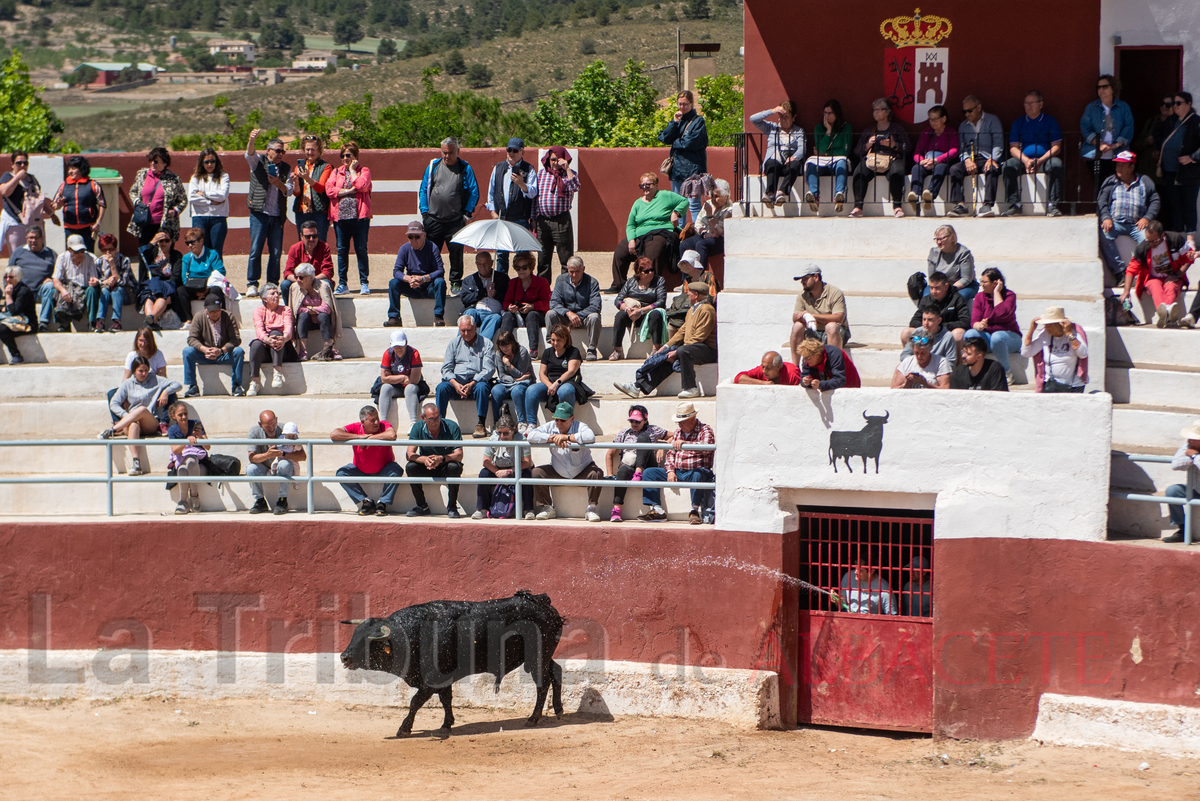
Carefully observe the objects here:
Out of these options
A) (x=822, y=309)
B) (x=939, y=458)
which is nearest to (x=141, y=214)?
(x=822, y=309)

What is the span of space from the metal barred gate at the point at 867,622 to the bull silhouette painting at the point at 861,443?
598 mm

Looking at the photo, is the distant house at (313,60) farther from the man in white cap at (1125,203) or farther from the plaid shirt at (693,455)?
the plaid shirt at (693,455)

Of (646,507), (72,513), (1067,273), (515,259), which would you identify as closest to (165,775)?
(72,513)

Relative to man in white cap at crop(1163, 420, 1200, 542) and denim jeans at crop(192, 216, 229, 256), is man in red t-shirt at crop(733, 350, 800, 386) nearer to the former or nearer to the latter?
man in white cap at crop(1163, 420, 1200, 542)

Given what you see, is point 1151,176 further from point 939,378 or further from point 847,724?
point 847,724

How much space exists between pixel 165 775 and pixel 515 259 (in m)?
7.37

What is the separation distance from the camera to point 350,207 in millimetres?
17781

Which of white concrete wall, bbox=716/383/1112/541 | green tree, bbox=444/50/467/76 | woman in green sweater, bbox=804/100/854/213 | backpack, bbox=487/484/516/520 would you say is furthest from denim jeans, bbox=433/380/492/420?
green tree, bbox=444/50/467/76

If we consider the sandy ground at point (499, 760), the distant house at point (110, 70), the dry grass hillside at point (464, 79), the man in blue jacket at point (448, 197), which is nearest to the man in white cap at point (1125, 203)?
the sandy ground at point (499, 760)

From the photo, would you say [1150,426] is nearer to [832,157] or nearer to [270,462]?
[832,157]

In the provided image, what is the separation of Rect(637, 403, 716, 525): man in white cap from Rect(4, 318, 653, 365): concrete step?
2702 millimetres

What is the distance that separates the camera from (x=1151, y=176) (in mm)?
16031

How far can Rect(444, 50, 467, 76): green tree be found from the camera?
8331 centimetres

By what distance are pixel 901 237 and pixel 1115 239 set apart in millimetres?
2457
